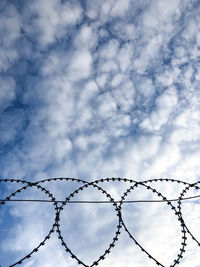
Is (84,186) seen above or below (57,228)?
above

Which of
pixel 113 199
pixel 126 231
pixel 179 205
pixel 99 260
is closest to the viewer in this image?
pixel 99 260

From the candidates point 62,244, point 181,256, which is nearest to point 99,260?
point 62,244

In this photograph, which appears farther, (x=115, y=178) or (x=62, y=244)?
(x=115, y=178)

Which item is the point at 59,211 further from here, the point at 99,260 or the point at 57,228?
the point at 99,260

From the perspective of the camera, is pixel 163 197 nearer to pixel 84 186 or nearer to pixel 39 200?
pixel 84 186

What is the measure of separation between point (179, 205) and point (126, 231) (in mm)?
1904

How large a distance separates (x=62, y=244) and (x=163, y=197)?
3004 mm

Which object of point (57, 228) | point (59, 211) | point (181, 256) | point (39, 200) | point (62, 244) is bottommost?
point (181, 256)

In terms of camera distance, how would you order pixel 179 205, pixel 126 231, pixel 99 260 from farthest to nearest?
pixel 179 205, pixel 126 231, pixel 99 260

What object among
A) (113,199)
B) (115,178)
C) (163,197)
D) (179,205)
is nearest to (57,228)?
(113,199)

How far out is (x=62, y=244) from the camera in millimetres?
5438

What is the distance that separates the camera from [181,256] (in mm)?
5730

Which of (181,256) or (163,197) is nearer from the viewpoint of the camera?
(181,256)

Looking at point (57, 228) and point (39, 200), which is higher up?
point (39, 200)
